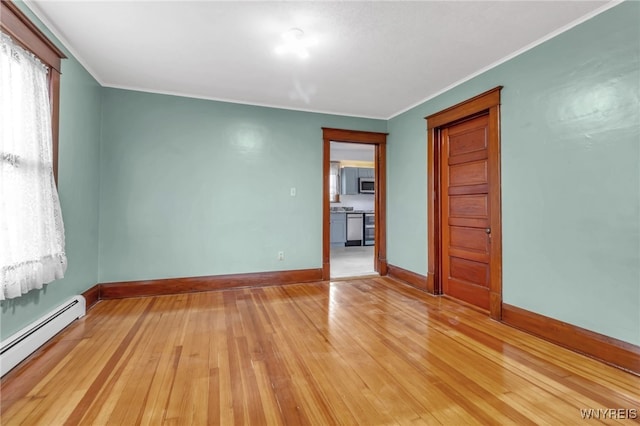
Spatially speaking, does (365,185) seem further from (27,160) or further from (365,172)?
(27,160)

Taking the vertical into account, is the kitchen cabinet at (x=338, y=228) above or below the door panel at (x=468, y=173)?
below

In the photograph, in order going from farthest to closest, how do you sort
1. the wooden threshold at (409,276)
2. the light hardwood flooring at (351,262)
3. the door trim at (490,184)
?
the light hardwood flooring at (351,262), the wooden threshold at (409,276), the door trim at (490,184)

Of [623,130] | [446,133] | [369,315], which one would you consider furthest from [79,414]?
[446,133]

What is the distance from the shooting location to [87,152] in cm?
304

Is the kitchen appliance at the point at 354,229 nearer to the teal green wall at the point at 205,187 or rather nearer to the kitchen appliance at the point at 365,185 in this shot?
the kitchen appliance at the point at 365,185

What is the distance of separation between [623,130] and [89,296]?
4849 millimetres

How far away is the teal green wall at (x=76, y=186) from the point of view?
2.31 meters

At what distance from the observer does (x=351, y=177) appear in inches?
318

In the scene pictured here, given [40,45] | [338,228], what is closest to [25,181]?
[40,45]

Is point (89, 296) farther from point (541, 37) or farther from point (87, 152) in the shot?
point (541, 37)

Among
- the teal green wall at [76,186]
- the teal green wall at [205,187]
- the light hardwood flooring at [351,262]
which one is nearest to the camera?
the teal green wall at [76,186]

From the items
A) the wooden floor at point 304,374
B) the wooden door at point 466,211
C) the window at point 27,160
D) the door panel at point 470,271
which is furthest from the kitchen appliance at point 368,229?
the window at point 27,160

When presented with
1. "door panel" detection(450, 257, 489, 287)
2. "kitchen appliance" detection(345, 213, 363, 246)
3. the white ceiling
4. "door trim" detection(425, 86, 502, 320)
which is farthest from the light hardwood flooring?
the white ceiling

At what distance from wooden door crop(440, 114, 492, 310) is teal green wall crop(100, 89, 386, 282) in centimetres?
170
